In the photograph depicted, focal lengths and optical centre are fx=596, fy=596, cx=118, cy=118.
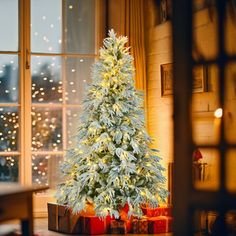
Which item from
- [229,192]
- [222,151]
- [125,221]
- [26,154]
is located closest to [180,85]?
[222,151]

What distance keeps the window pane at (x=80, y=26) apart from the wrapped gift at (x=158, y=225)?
7.15 ft

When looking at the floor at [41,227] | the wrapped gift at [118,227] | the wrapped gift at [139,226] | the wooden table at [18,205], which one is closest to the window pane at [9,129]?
the floor at [41,227]

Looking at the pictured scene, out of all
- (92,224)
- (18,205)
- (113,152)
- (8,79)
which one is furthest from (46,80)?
(18,205)

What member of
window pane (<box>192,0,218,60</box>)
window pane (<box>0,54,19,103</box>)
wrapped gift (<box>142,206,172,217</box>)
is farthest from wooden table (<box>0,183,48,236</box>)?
window pane (<box>0,54,19,103</box>)

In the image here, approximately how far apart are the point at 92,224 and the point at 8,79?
2.06m

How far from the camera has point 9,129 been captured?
22.0 ft

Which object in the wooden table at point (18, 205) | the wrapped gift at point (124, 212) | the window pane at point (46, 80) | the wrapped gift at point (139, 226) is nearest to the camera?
the wooden table at point (18, 205)

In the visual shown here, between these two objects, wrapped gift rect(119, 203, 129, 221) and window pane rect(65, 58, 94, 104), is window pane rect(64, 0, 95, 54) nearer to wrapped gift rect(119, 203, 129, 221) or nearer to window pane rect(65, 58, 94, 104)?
window pane rect(65, 58, 94, 104)

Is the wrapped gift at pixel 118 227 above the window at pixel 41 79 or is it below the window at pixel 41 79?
below

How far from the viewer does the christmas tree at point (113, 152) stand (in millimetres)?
5426

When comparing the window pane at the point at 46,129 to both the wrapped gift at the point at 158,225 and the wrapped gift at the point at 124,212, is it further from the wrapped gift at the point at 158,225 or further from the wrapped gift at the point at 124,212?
the wrapped gift at the point at 158,225

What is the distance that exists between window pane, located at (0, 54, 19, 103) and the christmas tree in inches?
52.8

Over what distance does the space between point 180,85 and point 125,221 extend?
3.75 meters

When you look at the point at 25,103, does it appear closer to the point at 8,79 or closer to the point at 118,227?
the point at 8,79
